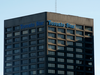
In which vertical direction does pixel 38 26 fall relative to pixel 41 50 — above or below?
above

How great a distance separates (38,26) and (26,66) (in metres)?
21.7

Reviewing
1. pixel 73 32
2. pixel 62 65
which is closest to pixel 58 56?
pixel 62 65

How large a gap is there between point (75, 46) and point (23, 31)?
2865 cm

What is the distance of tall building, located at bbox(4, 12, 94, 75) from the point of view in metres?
184

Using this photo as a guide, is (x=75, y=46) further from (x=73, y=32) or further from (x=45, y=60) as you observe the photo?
(x=45, y=60)

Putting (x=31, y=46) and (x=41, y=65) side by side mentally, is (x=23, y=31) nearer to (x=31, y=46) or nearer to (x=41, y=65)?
(x=31, y=46)

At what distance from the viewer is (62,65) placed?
616 feet

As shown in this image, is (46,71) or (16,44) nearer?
(46,71)

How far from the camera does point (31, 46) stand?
188500 mm

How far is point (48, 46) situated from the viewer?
18400cm

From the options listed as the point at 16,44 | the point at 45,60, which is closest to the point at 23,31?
the point at 16,44

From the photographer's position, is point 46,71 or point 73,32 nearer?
point 46,71

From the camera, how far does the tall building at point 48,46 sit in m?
184

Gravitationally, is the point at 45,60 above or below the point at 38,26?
below
